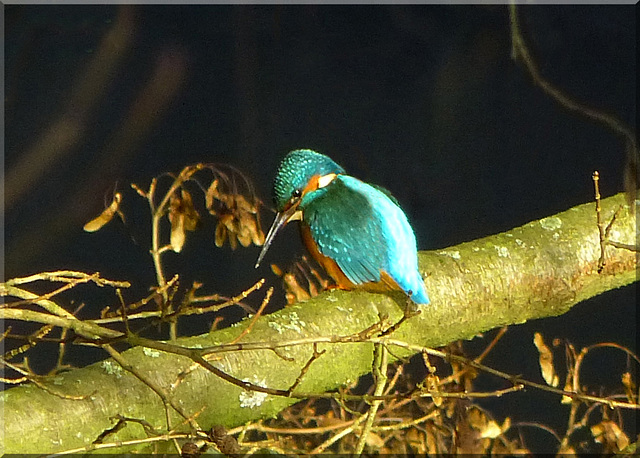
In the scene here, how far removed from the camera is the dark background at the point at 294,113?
0.97 metres

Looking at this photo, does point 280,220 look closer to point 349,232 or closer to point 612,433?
point 349,232

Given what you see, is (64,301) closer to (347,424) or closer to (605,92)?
(347,424)

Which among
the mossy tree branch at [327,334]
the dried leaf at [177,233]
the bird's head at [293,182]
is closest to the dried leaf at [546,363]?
the mossy tree branch at [327,334]

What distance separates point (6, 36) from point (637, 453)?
97 cm

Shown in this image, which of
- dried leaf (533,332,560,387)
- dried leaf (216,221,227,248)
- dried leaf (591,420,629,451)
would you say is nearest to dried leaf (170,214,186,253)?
dried leaf (216,221,227,248)

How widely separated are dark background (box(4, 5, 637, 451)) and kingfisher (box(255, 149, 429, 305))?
238mm

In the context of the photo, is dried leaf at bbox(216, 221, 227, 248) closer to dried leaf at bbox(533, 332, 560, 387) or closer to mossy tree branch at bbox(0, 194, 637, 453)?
mossy tree branch at bbox(0, 194, 637, 453)

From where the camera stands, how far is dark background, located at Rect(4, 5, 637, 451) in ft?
3.18

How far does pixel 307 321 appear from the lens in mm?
872

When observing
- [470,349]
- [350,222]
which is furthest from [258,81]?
[470,349]

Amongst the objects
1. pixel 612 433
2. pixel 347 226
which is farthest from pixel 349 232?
pixel 612 433

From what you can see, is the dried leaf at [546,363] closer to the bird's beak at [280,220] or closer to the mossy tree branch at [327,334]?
the mossy tree branch at [327,334]

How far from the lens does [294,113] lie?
3.60 feet

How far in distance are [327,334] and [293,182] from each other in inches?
7.5
